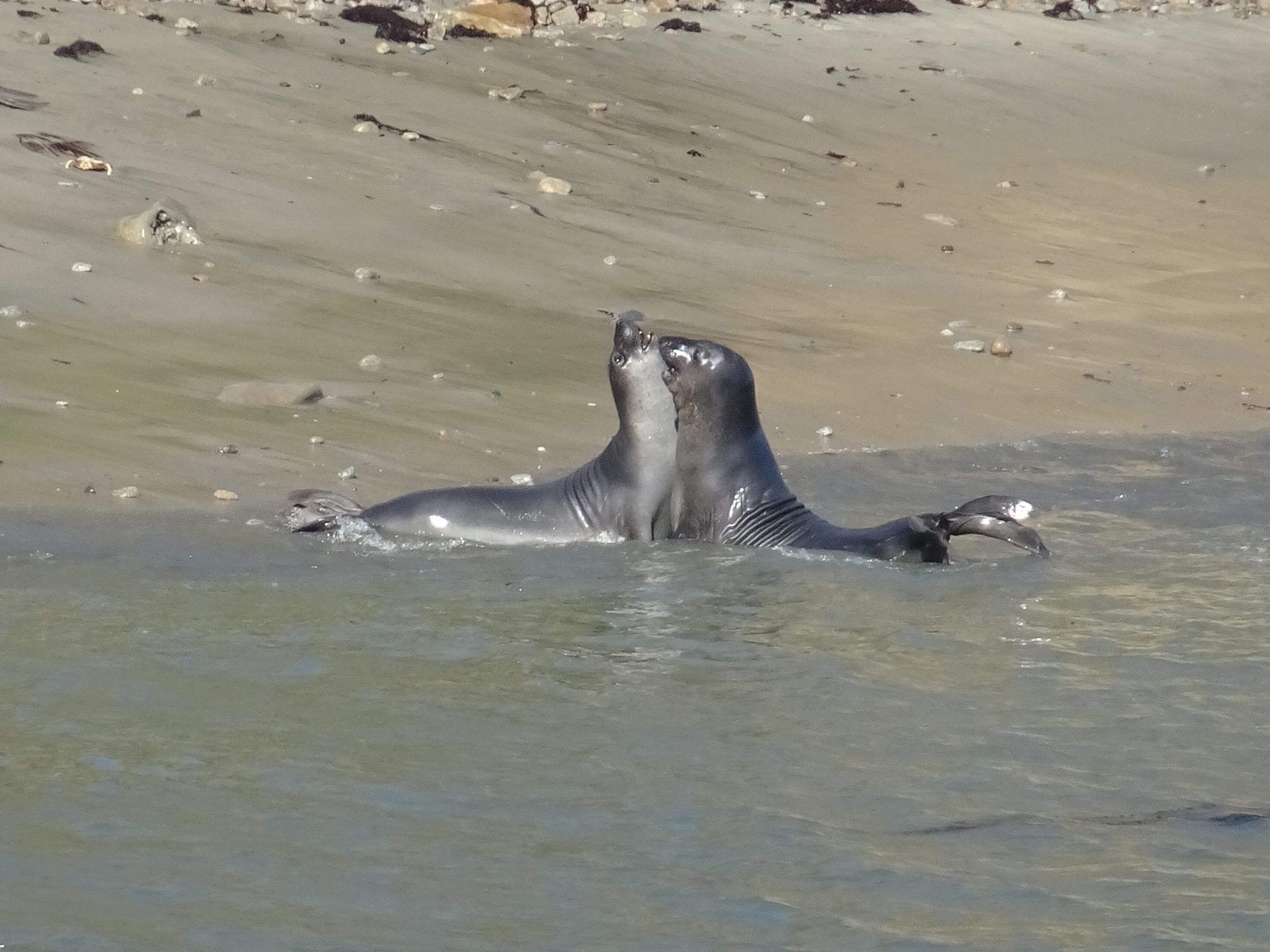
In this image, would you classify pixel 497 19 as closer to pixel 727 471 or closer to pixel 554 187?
pixel 554 187

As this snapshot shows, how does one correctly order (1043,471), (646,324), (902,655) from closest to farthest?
(902,655), (1043,471), (646,324)

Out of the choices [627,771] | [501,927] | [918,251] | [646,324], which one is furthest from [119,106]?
[501,927]

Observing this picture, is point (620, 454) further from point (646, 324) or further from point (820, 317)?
point (820, 317)

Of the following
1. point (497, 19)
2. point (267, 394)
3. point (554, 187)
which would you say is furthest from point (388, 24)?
point (267, 394)

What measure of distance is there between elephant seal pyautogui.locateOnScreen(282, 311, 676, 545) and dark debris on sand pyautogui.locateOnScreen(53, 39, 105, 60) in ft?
20.0

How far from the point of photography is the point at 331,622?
5902mm

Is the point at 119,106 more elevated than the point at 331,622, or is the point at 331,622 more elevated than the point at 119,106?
the point at 119,106

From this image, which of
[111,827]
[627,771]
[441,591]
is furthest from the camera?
[441,591]

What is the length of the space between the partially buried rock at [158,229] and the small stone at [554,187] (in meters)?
2.96

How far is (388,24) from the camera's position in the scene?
16.0 meters

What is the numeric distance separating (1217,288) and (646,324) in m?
4.69

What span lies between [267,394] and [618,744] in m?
3.96

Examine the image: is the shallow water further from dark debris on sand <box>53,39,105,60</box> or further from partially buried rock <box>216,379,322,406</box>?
dark debris on sand <box>53,39,105,60</box>

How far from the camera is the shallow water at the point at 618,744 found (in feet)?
12.4
